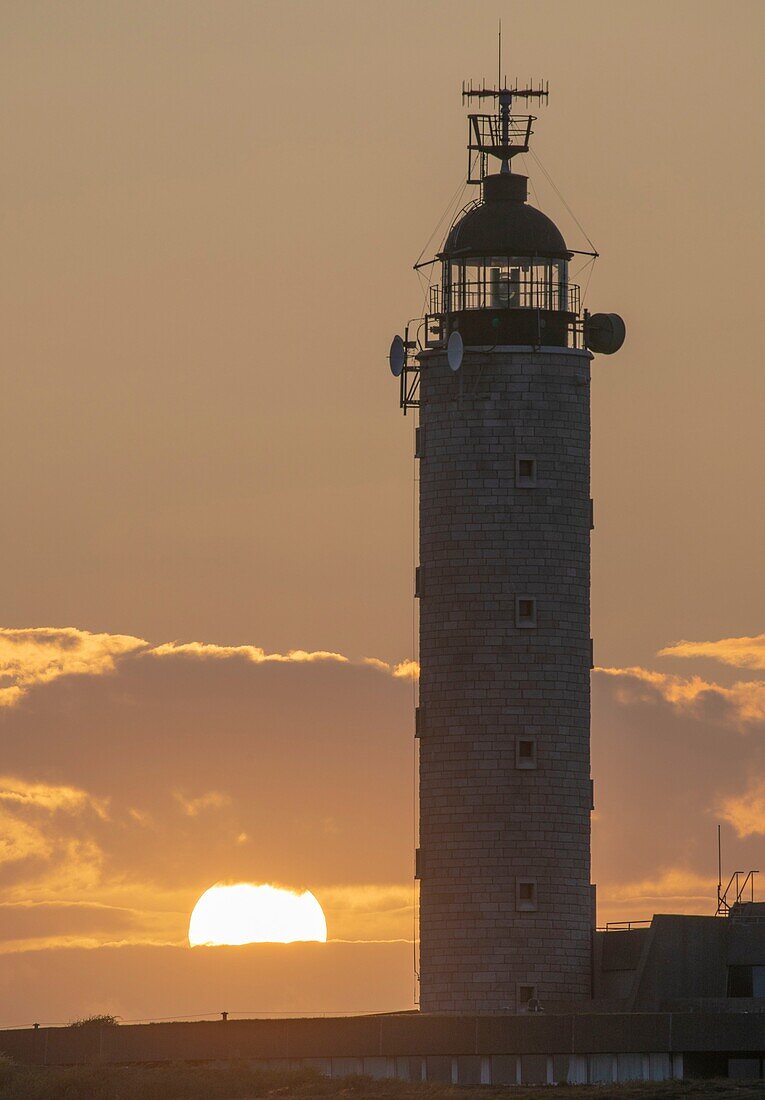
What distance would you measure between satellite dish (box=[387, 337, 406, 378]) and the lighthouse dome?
352 cm

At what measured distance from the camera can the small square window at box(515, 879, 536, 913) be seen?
121m

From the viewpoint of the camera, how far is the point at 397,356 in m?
127

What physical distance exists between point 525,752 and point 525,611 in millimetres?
4728

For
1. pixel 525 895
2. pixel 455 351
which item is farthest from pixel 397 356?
pixel 525 895

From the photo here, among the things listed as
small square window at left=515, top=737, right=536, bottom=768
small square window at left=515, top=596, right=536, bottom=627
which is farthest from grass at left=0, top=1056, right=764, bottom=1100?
small square window at left=515, top=596, right=536, bottom=627

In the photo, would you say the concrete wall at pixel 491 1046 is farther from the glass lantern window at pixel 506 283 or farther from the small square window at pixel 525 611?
the glass lantern window at pixel 506 283

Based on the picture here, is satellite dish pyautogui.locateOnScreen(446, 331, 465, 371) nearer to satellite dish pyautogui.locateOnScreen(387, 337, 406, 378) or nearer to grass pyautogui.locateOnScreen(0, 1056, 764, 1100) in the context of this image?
satellite dish pyautogui.locateOnScreen(387, 337, 406, 378)

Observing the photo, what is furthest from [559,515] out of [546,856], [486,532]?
[546,856]

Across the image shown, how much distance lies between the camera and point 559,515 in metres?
123

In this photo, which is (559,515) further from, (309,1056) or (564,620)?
(309,1056)

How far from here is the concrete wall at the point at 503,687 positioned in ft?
399

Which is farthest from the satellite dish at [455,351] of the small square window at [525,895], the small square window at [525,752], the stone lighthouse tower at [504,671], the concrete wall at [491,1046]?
the concrete wall at [491,1046]

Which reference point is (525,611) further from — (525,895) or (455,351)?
(525,895)

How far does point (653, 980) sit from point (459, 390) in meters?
20.9
